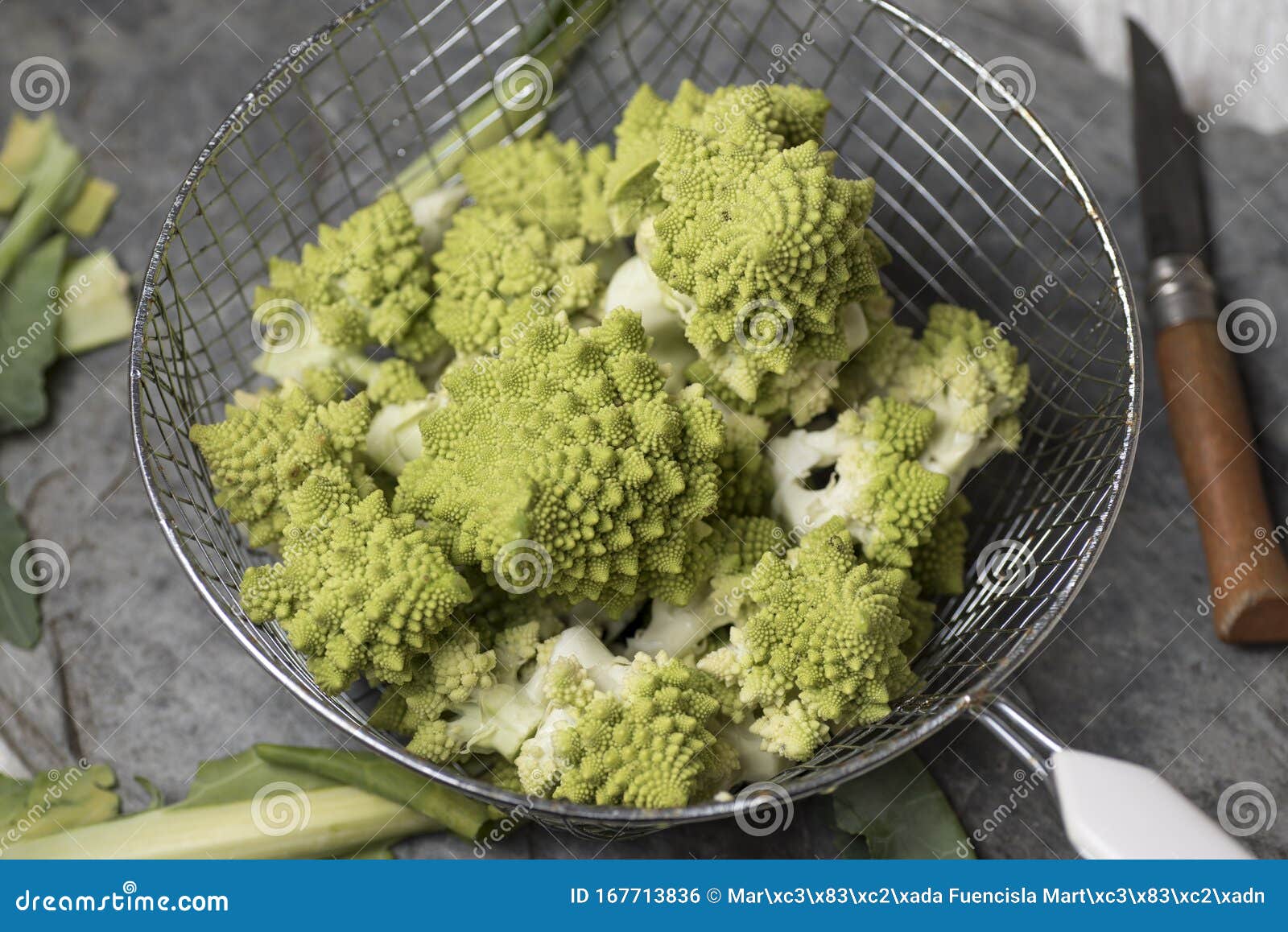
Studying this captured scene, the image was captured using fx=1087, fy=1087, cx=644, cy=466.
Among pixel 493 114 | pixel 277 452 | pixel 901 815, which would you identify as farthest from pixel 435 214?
pixel 901 815

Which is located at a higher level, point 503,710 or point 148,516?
→ point 503,710

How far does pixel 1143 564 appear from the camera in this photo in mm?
1477

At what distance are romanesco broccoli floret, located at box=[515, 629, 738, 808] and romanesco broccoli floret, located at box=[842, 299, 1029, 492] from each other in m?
0.40

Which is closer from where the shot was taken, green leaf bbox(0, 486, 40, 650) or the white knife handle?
the white knife handle

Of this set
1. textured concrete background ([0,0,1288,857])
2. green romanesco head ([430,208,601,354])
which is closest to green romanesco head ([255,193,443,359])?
green romanesco head ([430,208,601,354])

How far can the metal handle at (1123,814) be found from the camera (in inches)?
37.9

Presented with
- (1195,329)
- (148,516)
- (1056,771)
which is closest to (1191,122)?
(1195,329)

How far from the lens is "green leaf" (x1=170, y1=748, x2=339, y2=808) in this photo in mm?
1375

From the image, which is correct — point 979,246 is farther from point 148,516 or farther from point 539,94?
point 148,516

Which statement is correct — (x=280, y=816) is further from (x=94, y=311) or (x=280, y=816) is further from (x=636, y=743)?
(x=94, y=311)

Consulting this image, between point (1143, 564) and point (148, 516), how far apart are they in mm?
1386

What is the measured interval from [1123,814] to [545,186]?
36.2 inches

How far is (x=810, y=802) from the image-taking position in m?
1.38

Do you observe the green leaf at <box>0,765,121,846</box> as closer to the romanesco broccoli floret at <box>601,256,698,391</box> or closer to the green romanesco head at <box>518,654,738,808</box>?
the green romanesco head at <box>518,654,738,808</box>
